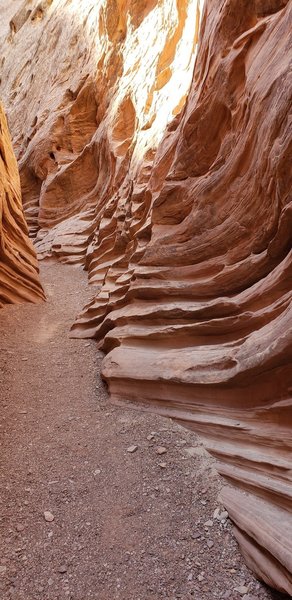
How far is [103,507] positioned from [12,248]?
26.2 ft

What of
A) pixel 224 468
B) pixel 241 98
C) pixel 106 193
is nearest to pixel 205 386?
pixel 224 468

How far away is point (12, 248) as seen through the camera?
1059cm

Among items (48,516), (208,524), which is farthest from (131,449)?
(208,524)

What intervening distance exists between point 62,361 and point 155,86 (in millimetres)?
8338

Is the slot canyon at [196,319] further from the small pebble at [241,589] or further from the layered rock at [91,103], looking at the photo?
the layered rock at [91,103]

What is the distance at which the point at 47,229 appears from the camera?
60.6 ft

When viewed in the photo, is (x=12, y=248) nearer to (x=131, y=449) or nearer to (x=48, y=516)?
(x=131, y=449)

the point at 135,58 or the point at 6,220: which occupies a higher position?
the point at 135,58

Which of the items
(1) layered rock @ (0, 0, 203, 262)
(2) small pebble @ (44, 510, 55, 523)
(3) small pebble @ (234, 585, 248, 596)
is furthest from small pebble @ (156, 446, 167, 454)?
(1) layered rock @ (0, 0, 203, 262)

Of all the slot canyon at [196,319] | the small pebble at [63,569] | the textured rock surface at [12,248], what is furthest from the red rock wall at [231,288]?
the textured rock surface at [12,248]

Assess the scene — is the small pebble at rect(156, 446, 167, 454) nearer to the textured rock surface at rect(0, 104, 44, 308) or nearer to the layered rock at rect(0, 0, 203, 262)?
the textured rock surface at rect(0, 104, 44, 308)

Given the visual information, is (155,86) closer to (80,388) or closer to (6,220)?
(6,220)

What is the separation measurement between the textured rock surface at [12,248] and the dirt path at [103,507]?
4.23 meters

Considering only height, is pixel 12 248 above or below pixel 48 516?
above
